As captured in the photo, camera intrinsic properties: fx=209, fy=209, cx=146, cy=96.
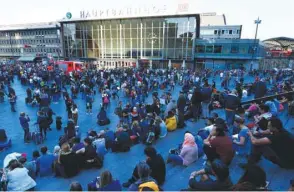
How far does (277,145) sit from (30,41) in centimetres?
7291

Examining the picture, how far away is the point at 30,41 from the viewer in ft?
210

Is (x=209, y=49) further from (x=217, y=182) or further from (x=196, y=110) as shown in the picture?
(x=217, y=182)

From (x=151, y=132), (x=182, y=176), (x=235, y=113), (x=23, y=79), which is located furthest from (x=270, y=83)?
(x=23, y=79)

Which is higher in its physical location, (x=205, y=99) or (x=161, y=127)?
(x=205, y=99)

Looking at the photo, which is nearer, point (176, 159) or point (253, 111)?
point (176, 159)

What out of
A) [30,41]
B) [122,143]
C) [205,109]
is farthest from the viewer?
[30,41]

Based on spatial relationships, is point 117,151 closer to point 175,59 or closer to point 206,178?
point 206,178

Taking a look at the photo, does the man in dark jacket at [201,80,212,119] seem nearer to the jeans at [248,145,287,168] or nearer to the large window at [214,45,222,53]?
the jeans at [248,145,287,168]

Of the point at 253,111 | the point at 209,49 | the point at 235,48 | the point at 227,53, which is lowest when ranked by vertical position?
the point at 253,111

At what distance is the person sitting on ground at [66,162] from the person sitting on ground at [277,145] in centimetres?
454

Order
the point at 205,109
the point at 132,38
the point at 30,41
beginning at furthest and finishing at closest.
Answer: the point at 30,41 → the point at 132,38 → the point at 205,109

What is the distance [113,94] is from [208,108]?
9.81m

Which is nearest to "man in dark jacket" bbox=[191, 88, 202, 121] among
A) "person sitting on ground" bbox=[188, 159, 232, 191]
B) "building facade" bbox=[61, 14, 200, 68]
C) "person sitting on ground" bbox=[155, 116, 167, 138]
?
"person sitting on ground" bbox=[155, 116, 167, 138]

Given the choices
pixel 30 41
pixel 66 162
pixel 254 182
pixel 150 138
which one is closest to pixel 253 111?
pixel 150 138
